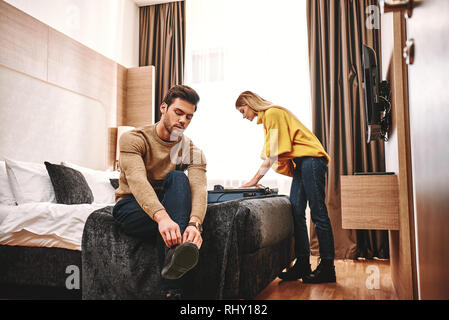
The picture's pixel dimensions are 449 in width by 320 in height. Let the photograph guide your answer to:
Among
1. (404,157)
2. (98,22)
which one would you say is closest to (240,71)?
(98,22)

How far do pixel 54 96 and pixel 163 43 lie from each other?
1.67 metres

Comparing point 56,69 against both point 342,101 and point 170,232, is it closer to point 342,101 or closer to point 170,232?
point 170,232

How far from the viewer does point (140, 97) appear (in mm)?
4285

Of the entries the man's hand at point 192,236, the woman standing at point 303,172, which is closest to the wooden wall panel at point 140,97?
the woman standing at point 303,172

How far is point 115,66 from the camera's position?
4094mm

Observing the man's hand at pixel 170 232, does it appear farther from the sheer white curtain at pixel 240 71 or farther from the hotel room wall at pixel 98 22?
the sheer white curtain at pixel 240 71

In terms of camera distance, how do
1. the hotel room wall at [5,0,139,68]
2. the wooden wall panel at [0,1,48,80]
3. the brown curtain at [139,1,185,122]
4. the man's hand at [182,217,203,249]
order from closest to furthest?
the man's hand at [182,217,203,249] < the wooden wall panel at [0,1,48,80] < the hotel room wall at [5,0,139,68] < the brown curtain at [139,1,185,122]

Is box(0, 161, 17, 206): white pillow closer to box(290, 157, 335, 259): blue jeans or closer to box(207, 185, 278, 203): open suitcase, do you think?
box(207, 185, 278, 203): open suitcase

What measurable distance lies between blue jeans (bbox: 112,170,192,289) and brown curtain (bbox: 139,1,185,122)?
297 centimetres

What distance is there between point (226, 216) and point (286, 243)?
89 centimetres

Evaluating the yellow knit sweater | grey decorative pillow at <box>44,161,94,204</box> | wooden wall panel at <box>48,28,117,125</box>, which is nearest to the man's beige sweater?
the yellow knit sweater

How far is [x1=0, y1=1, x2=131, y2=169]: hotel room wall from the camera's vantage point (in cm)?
279

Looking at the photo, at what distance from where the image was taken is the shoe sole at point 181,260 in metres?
1.26
